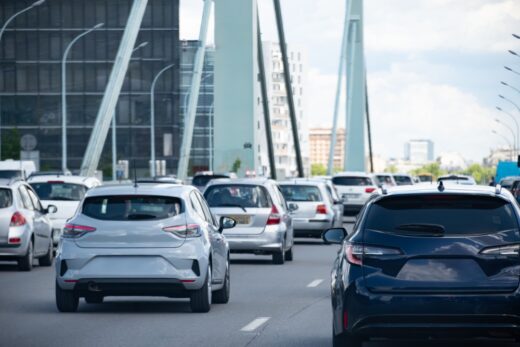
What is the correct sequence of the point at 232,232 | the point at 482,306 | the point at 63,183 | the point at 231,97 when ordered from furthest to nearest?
the point at 231,97
the point at 63,183
the point at 232,232
the point at 482,306

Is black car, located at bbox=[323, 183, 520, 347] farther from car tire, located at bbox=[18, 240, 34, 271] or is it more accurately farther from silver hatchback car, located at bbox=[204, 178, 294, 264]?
silver hatchback car, located at bbox=[204, 178, 294, 264]

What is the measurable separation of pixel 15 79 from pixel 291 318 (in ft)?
359

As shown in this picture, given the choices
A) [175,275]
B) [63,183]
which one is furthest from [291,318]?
[63,183]

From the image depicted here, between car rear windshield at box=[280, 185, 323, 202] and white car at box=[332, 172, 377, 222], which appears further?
white car at box=[332, 172, 377, 222]

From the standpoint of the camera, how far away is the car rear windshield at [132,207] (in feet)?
49.5

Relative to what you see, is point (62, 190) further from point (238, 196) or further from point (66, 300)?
point (66, 300)

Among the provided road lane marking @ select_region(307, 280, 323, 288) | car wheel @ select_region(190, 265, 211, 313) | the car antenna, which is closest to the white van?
road lane marking @ select_region(307, 280, 323, 288)

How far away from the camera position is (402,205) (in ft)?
32.3

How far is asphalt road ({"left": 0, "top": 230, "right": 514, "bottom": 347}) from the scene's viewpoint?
12141 millimetres

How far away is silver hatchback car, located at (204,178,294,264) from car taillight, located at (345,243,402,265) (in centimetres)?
1506

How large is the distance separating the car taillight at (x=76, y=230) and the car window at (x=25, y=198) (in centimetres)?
907

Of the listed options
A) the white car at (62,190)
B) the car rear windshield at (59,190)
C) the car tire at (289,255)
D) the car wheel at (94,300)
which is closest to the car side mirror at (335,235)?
the car wheel at (94,300)

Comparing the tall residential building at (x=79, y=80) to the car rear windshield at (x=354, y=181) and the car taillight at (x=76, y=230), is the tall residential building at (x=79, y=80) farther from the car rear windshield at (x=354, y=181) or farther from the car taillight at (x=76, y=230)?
the car taillight at (x=76, y=230)

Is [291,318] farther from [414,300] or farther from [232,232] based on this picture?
[232,232]
